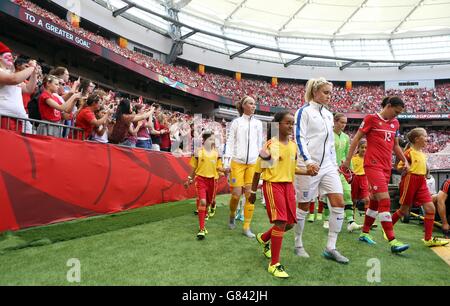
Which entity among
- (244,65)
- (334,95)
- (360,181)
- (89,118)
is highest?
(244,65)

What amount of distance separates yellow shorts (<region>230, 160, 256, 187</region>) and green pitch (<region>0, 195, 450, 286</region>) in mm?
830

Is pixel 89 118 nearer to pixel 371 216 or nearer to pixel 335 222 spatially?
pixel 335 222

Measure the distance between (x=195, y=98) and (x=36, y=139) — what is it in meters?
27.9

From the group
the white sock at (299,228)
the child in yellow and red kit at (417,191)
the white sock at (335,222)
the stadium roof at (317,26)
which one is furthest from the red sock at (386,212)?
the stadium roof at (317,26)

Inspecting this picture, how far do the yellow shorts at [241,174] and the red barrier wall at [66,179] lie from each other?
265cm

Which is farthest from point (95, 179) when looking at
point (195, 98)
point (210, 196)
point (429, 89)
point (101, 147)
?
point (429, 89)

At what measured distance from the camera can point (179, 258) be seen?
11.8ft

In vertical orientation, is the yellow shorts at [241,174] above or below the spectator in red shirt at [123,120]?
below

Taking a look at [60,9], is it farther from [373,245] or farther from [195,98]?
[373,245]

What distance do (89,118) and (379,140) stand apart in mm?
5064

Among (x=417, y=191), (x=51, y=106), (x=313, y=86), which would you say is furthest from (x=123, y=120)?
(x=417, y=191)

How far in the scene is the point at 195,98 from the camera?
3234cm

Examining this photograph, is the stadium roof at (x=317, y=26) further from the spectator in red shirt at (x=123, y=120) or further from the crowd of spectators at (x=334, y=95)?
the spectator in red shirt at (x=123, y=120)

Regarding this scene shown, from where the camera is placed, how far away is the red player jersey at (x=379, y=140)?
4.60 m
